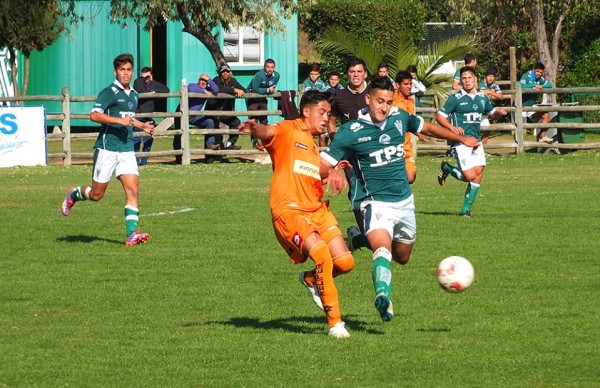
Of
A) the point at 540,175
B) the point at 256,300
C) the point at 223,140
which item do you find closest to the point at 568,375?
the point at 256,300

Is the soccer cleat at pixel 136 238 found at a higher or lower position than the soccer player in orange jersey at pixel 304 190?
lower

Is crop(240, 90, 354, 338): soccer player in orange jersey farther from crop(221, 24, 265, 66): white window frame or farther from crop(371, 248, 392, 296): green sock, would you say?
crop(221, 24, 265, 66): white window frame

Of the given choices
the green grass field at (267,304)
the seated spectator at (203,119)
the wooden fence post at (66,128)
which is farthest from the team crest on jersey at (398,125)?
the seated spectator at (203,119)

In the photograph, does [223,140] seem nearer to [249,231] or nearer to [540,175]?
[540,175]

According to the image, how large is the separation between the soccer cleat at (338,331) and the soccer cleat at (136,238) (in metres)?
5.88

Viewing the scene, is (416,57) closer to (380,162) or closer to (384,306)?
(380,162)

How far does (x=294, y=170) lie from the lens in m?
9.73

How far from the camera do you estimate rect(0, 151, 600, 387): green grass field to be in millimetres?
8219

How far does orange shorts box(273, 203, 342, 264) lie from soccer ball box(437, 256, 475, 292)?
0.89 m

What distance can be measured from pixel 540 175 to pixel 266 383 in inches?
649

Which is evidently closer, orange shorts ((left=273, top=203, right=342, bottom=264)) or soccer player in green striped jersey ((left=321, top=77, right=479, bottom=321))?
orange shorts ((left=273, top=203, right=342, bottom=264))

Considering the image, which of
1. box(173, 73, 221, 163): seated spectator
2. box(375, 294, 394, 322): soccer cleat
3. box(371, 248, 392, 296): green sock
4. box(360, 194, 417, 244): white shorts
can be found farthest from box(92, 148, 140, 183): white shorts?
box(173, 73, 221, 163): seated spectator

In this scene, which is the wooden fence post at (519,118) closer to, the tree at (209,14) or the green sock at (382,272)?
the tree at (209,14)

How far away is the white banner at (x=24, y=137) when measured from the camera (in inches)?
1021
